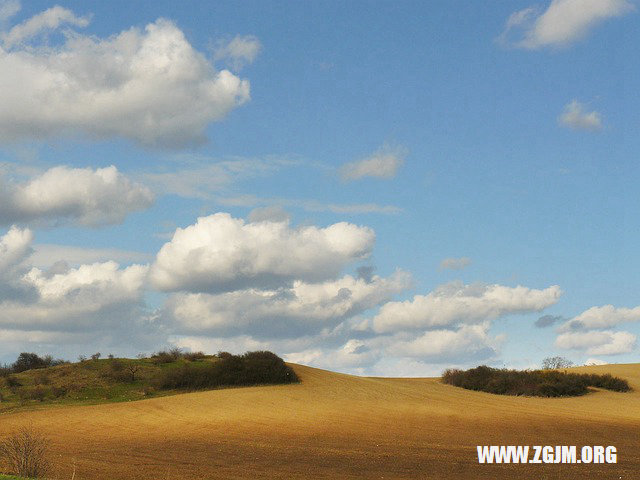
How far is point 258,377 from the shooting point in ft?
173

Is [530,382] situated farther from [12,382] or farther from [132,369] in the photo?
[12,382]

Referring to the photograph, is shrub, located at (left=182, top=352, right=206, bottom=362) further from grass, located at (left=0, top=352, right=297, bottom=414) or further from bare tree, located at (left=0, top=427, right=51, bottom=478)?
bare tree, located at (left=0, top=427, right=51, bottom=478)

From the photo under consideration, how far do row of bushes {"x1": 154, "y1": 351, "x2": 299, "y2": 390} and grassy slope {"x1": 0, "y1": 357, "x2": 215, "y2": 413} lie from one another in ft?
4.81

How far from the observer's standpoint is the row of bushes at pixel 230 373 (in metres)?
51.4

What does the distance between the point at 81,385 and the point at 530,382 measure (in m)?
33.1

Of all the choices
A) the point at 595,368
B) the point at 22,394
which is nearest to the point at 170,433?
the point at 22,394

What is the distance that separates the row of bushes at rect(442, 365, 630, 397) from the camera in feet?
183

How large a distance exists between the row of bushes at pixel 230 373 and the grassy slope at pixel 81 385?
1.47 meters

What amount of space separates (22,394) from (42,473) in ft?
95.2

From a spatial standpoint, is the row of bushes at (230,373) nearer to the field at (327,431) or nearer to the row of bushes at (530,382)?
the field at (327,431)

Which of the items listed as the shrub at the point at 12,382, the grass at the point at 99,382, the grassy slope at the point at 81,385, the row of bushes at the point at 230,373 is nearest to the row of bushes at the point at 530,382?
the row of bushes at the point at 230,373

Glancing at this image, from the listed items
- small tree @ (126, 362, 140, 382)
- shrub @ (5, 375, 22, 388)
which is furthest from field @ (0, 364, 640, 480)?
shrub @ (5, 375, 22, 388)

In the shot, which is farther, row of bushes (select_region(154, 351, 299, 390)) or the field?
row of bushes (select_region(154, 351, 299, 390))

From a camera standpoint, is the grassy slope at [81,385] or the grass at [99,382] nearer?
the grassy slope at [81,385]
